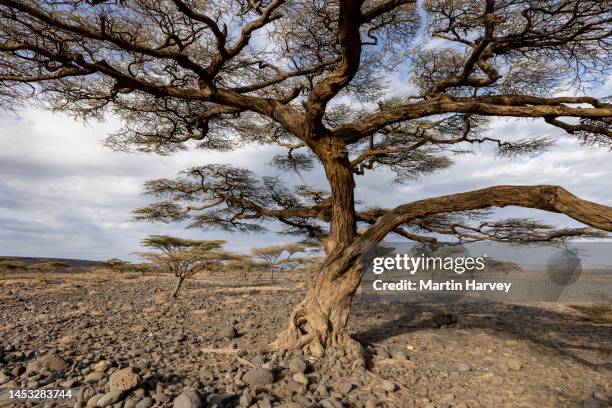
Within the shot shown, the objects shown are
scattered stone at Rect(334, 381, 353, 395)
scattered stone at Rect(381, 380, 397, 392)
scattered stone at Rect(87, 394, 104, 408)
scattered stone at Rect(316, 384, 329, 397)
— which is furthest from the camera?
scattered stone at Rect(381, 380, 397, 392)

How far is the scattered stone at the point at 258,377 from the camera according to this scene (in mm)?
3590

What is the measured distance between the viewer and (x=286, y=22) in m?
5.84

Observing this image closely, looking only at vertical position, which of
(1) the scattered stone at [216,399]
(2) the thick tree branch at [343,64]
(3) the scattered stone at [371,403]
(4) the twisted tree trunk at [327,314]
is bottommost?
(3) the scattered stone at [371,403]

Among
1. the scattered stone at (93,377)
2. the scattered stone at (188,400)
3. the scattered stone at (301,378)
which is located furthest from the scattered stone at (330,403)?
the scattered stone at (93,377)

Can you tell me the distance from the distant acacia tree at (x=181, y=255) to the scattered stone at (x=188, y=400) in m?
8.20

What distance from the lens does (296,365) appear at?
3945 millimetres

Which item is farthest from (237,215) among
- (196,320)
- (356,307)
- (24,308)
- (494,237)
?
(24,308)

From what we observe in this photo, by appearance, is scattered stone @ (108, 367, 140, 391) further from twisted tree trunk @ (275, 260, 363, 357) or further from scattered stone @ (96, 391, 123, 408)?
twisted tree trunk @ (275, 260, 363, 357)

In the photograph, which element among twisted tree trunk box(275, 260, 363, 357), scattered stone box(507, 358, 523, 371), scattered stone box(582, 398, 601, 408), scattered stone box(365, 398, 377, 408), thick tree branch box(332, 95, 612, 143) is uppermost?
thick tree branch box(332, 95, 612, 143)

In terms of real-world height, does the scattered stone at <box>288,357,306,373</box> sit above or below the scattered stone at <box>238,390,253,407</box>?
above

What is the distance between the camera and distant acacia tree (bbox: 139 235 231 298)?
1127 centimetres

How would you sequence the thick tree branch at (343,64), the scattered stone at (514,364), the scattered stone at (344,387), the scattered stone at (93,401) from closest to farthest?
the scattered stone at (93,401) → the thick tree branch at (343,64) → the scattered stone at (344,387) → the scattered stone at (514,364)

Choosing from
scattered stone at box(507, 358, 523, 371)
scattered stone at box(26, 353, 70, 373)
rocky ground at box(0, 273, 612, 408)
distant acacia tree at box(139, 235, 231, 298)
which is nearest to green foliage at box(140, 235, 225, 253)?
distant acacia tree at box(139, 235, 231, 298)

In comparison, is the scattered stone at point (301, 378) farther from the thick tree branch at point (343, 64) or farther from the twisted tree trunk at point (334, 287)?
the thick tree branch at point (343, 64)
